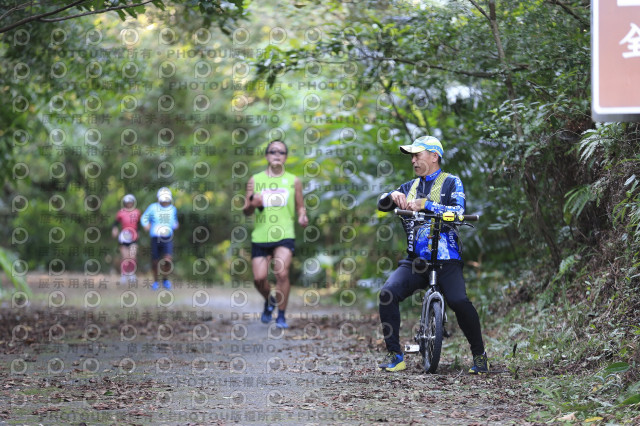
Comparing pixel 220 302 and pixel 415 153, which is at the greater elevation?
pixel 415 153

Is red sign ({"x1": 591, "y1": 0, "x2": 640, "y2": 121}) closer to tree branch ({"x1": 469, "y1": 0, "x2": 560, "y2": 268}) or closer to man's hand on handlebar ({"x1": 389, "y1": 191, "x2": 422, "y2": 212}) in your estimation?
man's hand on handlebar ({"x1": 389, "y1": 191, "x2": 422, "y2": 212})

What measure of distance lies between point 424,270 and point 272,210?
367 centimetres

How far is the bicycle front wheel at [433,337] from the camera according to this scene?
6938 millimetres

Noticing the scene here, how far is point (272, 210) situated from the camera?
10.6 m

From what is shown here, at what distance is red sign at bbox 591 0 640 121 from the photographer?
16.9ft

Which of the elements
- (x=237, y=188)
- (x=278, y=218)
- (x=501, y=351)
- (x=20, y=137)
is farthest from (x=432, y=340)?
(x=237, y=188)

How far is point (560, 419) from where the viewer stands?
5191mm

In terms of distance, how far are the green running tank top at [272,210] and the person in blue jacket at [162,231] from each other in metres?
6.26

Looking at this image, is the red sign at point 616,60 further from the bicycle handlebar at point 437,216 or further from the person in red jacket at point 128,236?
the person in red jacket at point 128,236

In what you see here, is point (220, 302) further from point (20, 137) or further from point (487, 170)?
point (487, 170)

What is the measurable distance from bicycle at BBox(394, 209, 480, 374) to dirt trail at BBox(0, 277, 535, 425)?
202 millimetres

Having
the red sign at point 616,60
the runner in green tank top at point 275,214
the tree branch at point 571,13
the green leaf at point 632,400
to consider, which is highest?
the tree branch at point 571,13

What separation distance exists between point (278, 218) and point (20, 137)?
5.28m

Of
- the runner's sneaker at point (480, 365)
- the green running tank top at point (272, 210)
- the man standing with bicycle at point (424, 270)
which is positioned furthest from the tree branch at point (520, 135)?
the green running tank top at point (272, 210)
